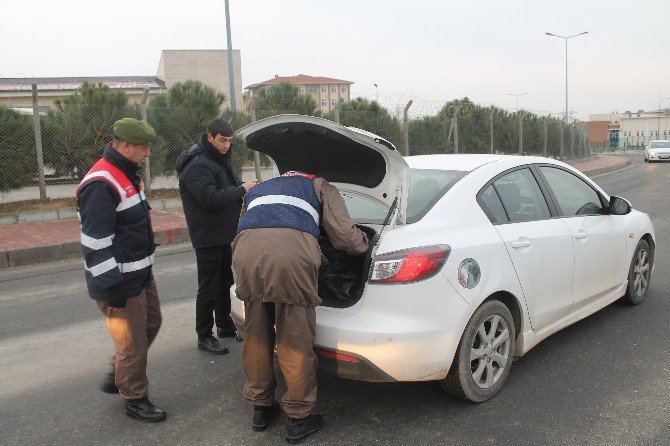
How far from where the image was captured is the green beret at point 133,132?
10.7 ft

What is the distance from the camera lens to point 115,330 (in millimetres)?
3346

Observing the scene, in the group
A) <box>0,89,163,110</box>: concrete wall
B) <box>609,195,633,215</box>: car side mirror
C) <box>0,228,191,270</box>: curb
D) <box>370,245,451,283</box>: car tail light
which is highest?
<box>0,89,163,110</box>: concrete wall

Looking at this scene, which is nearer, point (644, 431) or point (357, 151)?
point (644, 431)

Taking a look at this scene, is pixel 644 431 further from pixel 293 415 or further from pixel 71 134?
pixel 71 134

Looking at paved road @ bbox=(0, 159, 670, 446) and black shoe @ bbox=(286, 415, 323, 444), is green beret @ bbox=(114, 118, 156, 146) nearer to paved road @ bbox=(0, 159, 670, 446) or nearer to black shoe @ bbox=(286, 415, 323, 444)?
paved road @ bbox=(0, 159, 670, 446)

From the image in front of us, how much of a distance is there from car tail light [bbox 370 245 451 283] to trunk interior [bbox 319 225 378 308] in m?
0.13

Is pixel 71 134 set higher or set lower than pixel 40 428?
higher

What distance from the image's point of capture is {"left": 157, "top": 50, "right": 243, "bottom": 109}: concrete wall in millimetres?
59688

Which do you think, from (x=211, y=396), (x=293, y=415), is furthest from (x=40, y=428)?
(x=293, y=415)

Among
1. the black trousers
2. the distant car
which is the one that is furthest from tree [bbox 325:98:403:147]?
the distant car

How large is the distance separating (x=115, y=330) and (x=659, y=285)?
5.24 metres

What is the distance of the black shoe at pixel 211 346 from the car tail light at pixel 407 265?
174cm

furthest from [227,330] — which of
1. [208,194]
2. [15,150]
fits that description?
[15,150]

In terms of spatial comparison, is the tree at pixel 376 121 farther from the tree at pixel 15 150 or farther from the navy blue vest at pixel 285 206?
the navy blue vest at pixel 285 206
